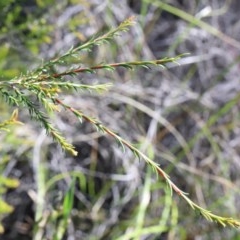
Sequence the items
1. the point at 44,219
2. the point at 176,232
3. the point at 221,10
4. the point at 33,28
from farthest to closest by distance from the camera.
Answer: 1. the point at 221,10
2. the point at 176,232
3. the point at 33,28
4. the point at 44,219

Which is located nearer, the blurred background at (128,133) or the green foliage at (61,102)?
the green foliage at (61,102)

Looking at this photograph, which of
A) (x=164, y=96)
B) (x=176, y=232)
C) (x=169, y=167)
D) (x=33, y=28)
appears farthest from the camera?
(x=164, y=96)

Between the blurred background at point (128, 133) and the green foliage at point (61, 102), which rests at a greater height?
the green foliage at point (61, 102)

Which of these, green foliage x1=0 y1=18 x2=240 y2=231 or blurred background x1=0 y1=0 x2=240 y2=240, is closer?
green foliage x1=0 y1=18 x2=240 y2=231

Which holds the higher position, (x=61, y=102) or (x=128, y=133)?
(x=61, y=102)

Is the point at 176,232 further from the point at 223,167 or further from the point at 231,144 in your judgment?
the point at 231,144

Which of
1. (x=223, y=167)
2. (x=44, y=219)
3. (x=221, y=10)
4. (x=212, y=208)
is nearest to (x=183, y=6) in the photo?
(x=221, y=10)

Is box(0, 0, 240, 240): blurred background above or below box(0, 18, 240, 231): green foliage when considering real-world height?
below

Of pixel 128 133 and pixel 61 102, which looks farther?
pixel 128 133
